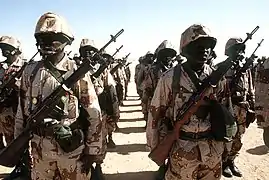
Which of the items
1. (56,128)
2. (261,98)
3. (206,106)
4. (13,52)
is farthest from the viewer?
(13,52)

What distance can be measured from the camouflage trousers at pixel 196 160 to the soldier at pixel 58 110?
31.8 inches

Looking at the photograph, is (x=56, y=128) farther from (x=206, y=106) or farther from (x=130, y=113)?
(x=130, y=113)

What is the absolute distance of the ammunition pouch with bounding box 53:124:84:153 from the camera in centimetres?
343

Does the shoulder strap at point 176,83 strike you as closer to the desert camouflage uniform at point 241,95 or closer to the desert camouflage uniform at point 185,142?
the desert camouflage uniform at point 185,142

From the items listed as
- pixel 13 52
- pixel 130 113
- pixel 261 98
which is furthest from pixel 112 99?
pixel 130 113

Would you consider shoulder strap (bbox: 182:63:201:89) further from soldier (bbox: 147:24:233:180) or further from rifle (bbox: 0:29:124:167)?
rifle (bbox: 0:29:124:167)

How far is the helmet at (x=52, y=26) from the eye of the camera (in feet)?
11.8

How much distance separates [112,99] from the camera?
663cm

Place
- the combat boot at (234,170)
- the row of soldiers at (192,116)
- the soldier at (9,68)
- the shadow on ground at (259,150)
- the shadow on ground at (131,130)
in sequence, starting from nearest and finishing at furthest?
1. the row of soldiers at (192,116)
2. the soldier at (9,68)
3. the combat boot at (234,170)
4. the shadow on ground at (259,150)
5. the shadow on ground at (131,130)

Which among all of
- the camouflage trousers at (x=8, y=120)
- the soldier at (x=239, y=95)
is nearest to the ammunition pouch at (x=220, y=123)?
the soldier at (x=239, y=95)

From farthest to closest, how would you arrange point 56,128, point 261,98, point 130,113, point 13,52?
point 130,113 → point 13,52 → point 261,98 → point 56,128

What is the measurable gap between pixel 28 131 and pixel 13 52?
3.46 meters

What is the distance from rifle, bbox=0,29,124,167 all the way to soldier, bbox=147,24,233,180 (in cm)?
85

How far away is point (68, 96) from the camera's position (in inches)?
142
